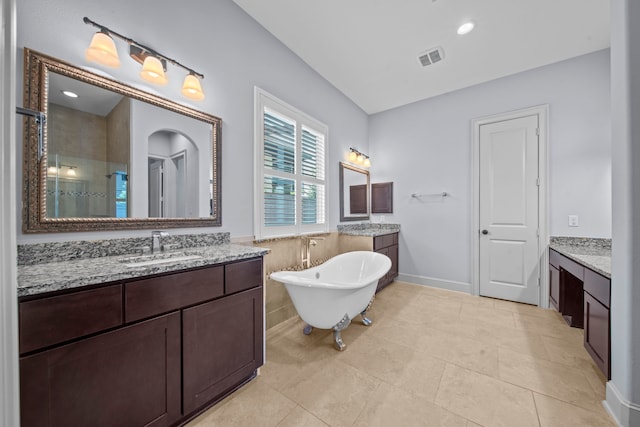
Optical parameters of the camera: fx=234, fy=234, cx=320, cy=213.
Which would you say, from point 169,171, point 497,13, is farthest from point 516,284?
point 169,171

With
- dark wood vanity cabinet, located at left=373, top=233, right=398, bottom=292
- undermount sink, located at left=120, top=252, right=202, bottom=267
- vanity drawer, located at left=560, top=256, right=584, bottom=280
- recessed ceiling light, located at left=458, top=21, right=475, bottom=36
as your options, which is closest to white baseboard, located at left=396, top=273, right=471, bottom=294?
dark wood vanity cabinet, located at left=373, top=233, right=398, bottom=292

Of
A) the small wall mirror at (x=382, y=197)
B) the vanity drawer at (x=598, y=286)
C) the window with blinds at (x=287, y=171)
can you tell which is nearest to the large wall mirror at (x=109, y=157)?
the window with blinds at (x=287, y=171)

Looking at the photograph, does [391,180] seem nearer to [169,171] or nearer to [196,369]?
[169,171]

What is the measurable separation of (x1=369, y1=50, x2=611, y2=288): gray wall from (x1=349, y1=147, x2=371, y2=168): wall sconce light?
0.27m

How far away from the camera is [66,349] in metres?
0.90

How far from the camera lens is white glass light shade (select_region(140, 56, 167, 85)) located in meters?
1.48

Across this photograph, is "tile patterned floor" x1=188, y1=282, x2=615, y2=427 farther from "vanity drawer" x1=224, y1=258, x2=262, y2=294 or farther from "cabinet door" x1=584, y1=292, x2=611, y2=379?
"vanity drawer" x1=224, y1=258, x2=262, y2=294

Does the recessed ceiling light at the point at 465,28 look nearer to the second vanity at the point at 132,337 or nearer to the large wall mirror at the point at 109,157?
the large wall mirror at the point at 109,157

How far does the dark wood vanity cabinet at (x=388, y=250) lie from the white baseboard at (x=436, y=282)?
6.7 inches

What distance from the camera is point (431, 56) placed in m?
2.66

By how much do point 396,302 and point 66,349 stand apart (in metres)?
2.95

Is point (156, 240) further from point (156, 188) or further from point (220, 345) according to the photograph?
point (220, 345)

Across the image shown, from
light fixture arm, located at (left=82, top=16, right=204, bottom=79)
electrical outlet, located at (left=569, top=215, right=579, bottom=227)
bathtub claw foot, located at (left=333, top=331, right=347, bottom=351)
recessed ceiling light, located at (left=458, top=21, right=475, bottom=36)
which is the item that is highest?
recessed ceiling light, located at (left=458, top=21, right=475, bottom=36)

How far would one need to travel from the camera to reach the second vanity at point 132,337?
2.81ft
